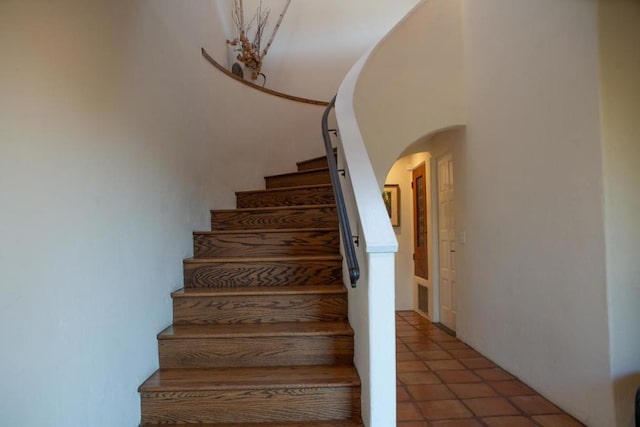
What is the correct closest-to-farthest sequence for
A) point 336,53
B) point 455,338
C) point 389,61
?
point 389,61, point 455,338, point 336,53

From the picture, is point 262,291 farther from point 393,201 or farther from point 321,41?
point 321,41

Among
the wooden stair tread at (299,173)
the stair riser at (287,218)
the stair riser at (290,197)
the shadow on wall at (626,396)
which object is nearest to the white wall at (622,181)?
the shadow on wall at (626,396)

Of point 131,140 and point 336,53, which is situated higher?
point 336,53

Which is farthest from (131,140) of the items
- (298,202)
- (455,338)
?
(455,338)

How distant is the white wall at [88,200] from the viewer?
3.59 ft

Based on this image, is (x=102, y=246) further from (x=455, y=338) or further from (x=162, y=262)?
(x=455, y=338)

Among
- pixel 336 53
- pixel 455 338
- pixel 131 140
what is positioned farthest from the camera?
pixel 336 53

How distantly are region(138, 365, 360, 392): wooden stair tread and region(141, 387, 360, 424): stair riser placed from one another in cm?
2

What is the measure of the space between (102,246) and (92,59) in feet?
2.39

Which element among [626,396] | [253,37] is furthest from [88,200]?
[253,37]

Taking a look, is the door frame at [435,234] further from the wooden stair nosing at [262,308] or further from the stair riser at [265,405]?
the stair riser at [265,405]

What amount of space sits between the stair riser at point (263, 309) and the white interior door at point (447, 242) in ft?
6.73

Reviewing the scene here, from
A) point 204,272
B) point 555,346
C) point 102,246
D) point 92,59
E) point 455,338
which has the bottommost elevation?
point 455,338

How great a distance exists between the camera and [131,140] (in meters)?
1.80
